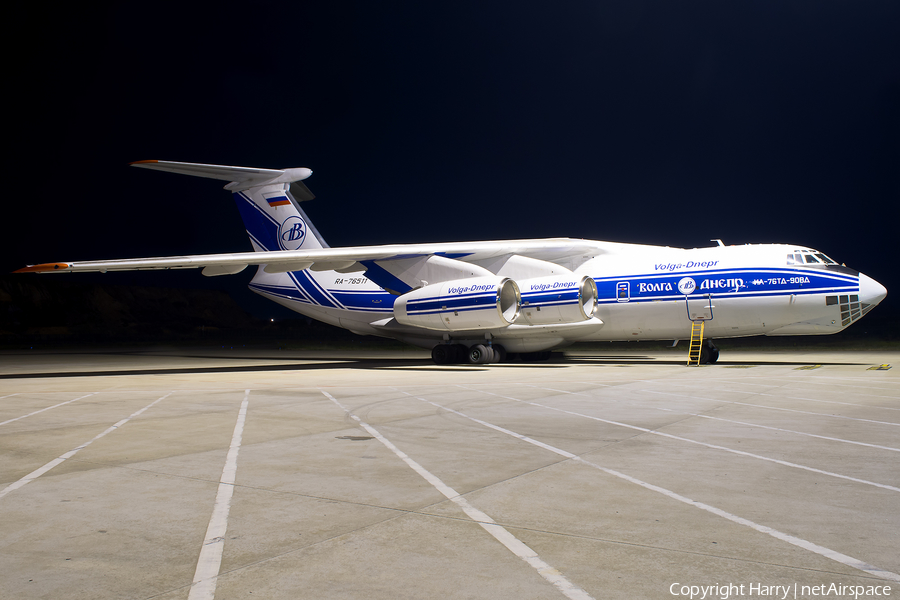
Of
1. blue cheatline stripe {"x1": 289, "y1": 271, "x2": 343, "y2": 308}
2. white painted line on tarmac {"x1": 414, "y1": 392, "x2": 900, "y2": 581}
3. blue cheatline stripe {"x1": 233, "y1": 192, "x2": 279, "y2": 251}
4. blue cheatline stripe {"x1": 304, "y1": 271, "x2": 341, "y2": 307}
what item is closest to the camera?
Result: white painted line on tarmac {"x1": 414, "y1": 392, "x2": 900, "y2": 581}

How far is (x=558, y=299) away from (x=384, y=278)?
4656 mm

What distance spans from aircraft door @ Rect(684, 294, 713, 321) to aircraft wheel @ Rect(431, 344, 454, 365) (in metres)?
5.80

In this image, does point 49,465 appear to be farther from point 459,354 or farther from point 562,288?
Answer: point 459,354

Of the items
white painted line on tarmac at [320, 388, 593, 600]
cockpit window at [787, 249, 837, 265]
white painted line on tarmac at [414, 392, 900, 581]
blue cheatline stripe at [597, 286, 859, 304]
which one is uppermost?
cockpit window at [787, 249, 837, 265]

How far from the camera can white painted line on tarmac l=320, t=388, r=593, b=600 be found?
7.16 feet

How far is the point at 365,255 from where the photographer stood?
1449cm

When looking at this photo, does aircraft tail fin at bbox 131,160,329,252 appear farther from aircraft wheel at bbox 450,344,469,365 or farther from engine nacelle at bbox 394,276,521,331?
aircraft wheel at bbox 450,344,469,365

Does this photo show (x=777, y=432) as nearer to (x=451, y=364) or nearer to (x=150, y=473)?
(x=150, y=473)

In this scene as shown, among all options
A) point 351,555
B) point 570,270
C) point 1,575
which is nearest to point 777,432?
point 351,555

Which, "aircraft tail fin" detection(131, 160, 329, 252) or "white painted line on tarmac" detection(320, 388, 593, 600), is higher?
"aircraft tail fin" detection(131, 160, 329, 252)

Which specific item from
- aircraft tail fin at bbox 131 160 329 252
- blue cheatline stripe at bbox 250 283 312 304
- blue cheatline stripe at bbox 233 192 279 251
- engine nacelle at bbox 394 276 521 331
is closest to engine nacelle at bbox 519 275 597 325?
engine nacelle at bbox 394 276 521 331

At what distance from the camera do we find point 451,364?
1585cm

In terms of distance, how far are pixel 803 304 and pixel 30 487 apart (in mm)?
13547

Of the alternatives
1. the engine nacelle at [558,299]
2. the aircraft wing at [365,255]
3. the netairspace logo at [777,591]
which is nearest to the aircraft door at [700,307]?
the engine nacelle at [558,299]
